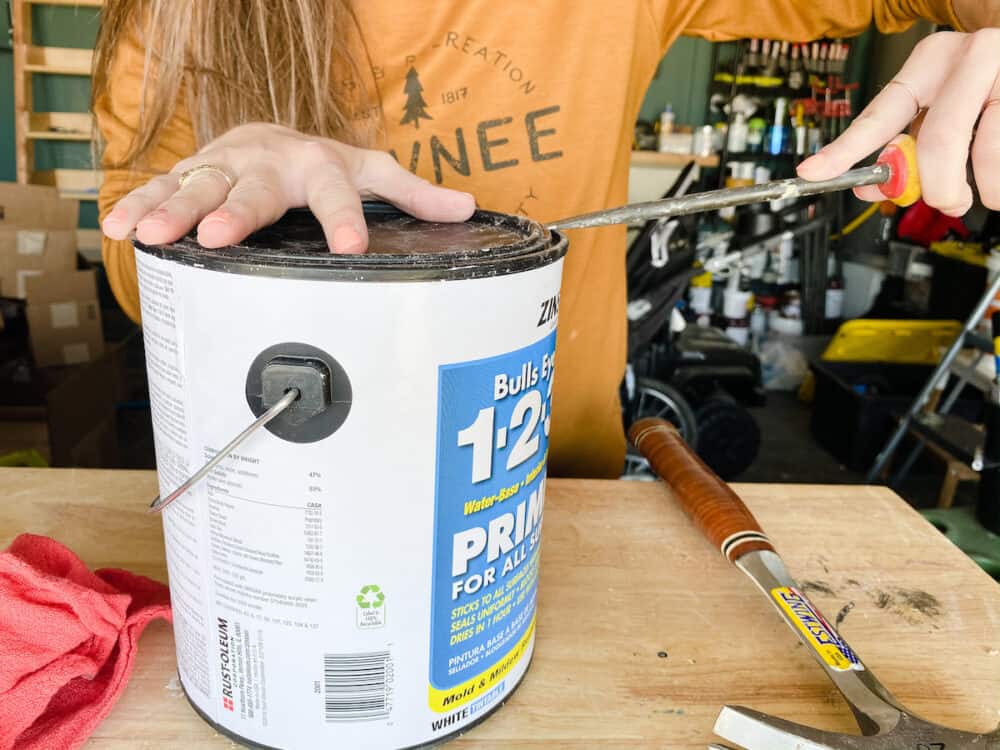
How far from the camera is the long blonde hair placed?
0.62 meters

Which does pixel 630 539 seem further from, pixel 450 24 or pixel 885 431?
pixel 885 431

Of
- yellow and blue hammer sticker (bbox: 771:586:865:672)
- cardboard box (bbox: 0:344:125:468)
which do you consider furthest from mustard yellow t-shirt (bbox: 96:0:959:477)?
cardboard box (bbox: 0:344:125:468)

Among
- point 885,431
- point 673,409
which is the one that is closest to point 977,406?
point 885,431

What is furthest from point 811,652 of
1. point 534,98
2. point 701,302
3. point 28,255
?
point 701,302

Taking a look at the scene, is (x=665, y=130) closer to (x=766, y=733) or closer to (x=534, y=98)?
(x=534, y=98)

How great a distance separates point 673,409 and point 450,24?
158 centimetres

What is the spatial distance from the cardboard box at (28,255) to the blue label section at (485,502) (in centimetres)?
225

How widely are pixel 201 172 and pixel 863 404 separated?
2.50m

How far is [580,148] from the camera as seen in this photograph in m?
0.82

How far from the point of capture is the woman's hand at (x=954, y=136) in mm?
435

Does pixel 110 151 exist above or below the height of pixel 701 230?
above

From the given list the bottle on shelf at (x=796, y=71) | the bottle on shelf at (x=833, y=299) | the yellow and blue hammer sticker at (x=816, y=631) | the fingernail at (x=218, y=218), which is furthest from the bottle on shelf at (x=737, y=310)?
the fingernail at (x=218, y=218)

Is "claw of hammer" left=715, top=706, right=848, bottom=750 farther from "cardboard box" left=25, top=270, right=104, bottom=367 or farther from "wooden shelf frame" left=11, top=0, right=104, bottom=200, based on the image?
"wooden shelf frame" left=11, top=0, right=104, bottom=200

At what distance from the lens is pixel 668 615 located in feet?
1.80
